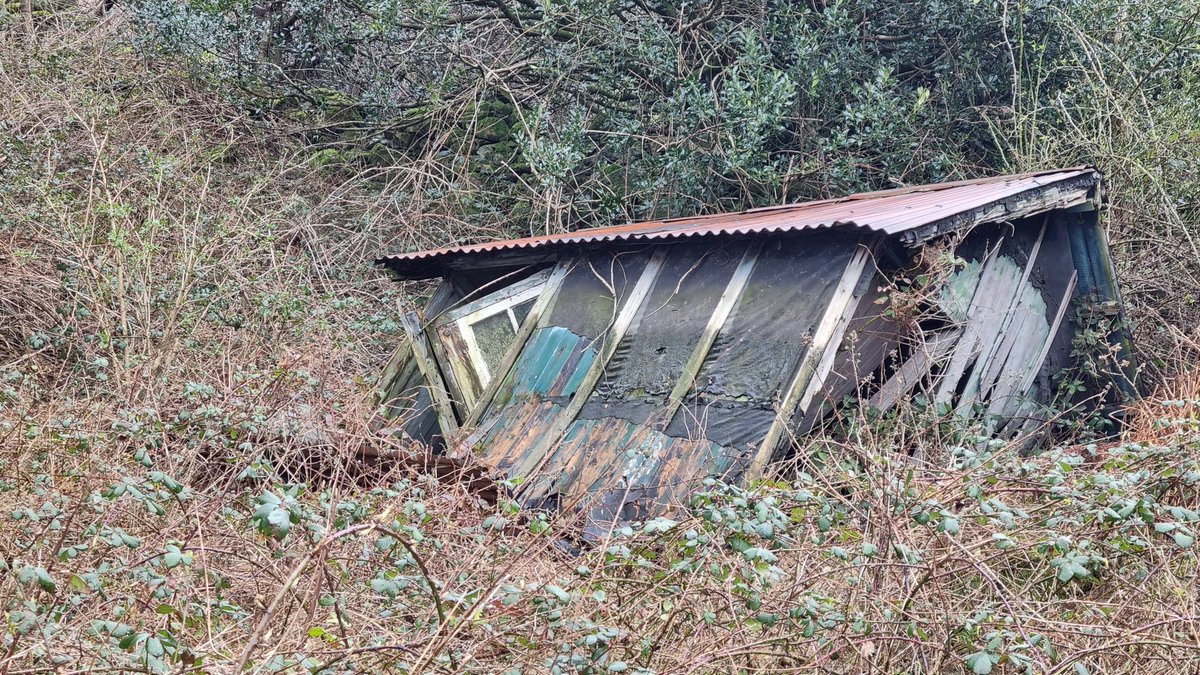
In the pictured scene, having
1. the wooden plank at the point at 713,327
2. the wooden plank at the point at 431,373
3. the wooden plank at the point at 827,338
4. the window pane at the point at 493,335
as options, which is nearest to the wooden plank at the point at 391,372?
the wooden plank at the point at 431,373

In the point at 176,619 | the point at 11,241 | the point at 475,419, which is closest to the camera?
the point at 176,619

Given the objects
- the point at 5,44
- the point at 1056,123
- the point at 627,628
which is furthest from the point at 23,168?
the point at 1056,123

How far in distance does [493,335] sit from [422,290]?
153 inches

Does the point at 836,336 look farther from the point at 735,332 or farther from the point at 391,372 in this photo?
the point at 391,372

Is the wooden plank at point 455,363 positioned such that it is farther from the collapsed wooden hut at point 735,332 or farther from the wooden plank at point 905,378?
the wooden plank at point 905,378

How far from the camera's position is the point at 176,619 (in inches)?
136

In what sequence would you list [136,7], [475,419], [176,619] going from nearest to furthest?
[176,619] → [475,419] → [136,7]

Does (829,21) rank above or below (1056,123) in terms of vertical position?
above

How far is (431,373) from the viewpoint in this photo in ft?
23.3

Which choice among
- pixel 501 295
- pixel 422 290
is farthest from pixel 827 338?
pixel 422 290

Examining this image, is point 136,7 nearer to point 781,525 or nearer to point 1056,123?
point 1056,123

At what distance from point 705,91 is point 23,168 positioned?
6413 millimetres

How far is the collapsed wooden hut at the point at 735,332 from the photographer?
18.2 ft

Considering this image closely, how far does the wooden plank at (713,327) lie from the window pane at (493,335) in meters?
1.61
